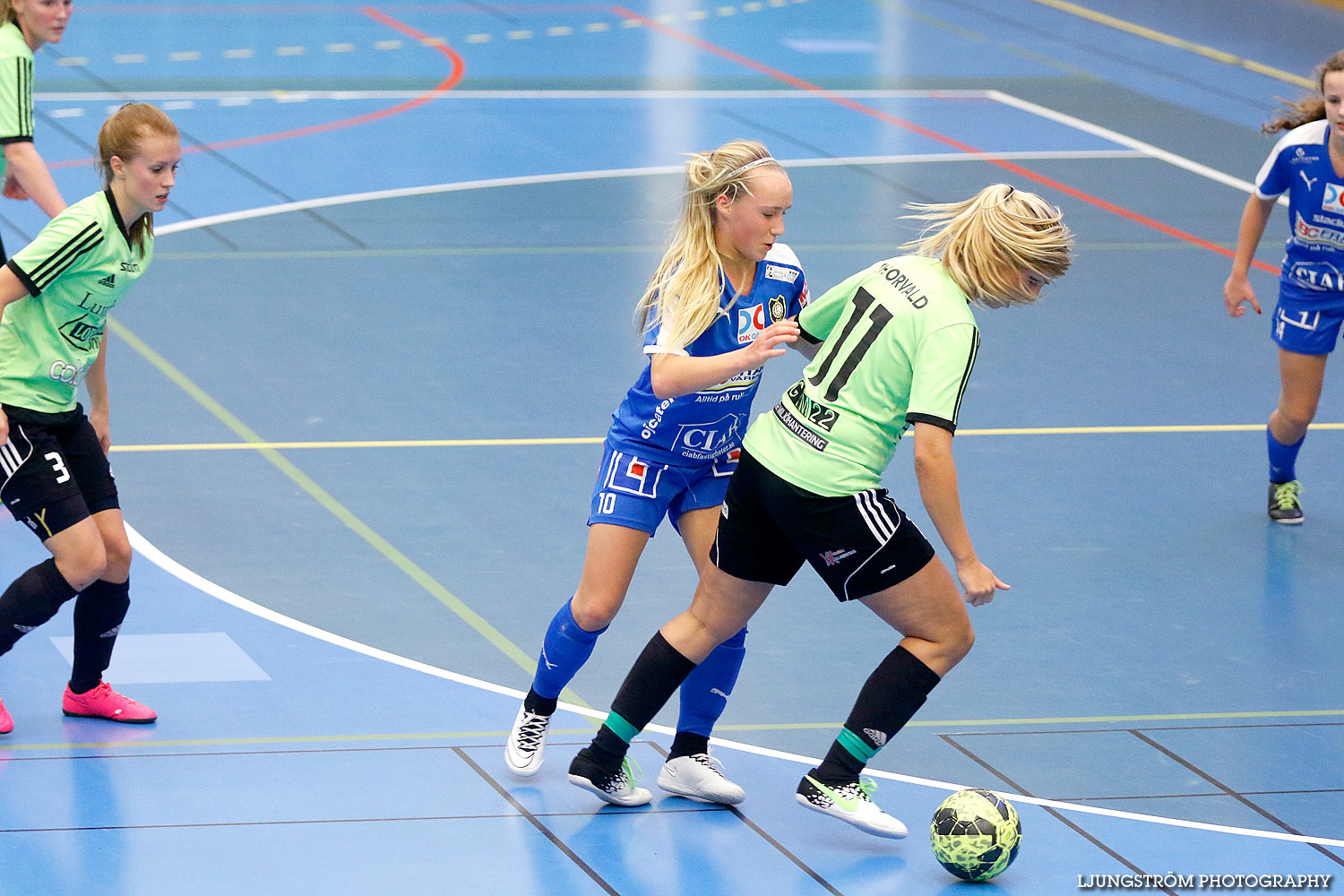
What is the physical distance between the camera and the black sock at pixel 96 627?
559 centimetres

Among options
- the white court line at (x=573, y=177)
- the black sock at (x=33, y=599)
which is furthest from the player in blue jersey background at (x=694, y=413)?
the white court line at (x=573, y=177)

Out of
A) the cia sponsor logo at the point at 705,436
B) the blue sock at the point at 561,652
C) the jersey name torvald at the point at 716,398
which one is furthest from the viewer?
the blue sock at the point at 561,652

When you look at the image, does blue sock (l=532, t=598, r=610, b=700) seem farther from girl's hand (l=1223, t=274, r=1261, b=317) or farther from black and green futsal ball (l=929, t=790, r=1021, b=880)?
girl's hand (l=1223, t=274, r=1261, b=317)

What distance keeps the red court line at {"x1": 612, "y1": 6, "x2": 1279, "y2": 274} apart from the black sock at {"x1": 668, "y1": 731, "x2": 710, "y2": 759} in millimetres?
7694

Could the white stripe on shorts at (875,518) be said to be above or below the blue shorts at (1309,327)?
above

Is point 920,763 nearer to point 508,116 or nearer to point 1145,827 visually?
point 1145,827

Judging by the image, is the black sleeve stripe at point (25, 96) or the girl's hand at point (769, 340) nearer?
the girl's hand at point (769, 340)

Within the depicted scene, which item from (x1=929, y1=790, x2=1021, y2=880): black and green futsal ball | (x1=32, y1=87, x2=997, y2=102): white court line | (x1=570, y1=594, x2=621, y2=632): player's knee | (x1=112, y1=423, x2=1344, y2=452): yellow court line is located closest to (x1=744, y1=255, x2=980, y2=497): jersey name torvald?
(x1=570, y1=594, x2=621, y2=632): player's knee

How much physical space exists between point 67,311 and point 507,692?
1.88 metres

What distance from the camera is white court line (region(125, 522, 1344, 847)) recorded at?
5238mm

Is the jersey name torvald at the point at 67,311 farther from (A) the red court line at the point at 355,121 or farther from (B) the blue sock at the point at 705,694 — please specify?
(A) the red court line at the point at 355,121

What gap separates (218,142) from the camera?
49.2 feet

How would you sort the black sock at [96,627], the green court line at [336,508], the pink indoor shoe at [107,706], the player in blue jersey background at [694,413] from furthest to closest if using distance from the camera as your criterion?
the green court line at [336,508]
the pink indoor shoe at [107,706]
the black sock at [96,627]
the player in blue jersey background at [694,413]

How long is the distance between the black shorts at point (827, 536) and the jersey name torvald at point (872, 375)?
42mm
